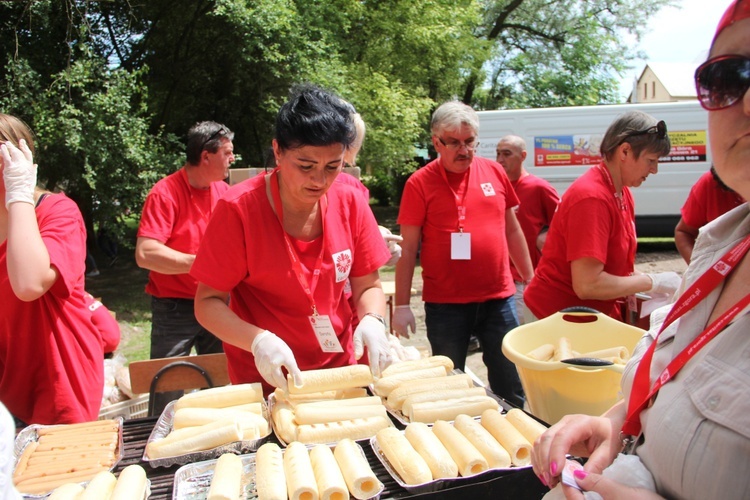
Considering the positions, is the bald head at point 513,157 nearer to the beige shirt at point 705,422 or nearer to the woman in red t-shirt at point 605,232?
the woman in red t-shirt at point 605,232

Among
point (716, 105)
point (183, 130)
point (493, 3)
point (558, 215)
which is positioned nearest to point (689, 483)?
point (716, 105)

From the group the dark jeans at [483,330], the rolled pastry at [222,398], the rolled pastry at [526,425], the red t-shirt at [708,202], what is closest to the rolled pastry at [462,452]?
the rolled pastry at [526,425]

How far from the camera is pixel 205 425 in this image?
6.21ft

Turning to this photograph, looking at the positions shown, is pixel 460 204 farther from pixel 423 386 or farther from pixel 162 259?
pixel 162 259

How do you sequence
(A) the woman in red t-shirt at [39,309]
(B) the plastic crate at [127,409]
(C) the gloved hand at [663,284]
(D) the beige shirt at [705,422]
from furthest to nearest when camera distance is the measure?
(B) the plastic crate at [127,409]
(C) the gloved hand at [663,284]
(A) the woman in red t-shirt at [39,309]
(D) the beige shirt at [705,422]

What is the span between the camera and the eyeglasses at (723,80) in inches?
36.8

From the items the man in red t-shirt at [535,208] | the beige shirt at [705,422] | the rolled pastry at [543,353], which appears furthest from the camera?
the man in red t-shirt at [535,208]

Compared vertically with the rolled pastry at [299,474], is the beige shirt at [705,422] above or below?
above

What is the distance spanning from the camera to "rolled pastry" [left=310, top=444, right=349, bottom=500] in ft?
5.06

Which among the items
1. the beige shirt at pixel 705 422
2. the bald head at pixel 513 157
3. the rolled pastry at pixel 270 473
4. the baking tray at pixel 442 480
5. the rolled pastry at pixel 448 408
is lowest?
the baking tray at pixel 442 480

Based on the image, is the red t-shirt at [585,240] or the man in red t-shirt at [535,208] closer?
the red t-shirt at [585,240]

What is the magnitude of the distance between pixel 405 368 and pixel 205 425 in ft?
2.87

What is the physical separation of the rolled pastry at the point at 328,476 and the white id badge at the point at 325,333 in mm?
535

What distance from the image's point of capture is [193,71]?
10969 mm
